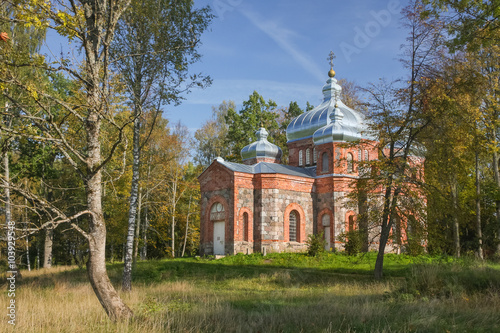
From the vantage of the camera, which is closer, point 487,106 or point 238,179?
point 487,106

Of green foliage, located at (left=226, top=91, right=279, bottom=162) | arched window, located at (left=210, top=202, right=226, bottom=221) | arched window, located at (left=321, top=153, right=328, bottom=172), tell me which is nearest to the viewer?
arched window, located at (left=210, top=202, right=226, bottom=221)

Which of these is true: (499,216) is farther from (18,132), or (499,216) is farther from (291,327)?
(18,132)

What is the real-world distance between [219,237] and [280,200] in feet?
14.2

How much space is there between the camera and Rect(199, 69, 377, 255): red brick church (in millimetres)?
28172

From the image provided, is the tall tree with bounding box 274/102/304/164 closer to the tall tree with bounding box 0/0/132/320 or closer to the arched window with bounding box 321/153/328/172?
the arched window with bounding box 321/153/328/172

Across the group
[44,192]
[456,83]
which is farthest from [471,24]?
[44,192]

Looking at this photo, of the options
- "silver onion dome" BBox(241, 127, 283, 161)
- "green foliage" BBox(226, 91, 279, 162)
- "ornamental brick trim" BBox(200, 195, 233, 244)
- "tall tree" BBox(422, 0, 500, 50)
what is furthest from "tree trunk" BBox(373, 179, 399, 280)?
"green foliage" BBox(226, 91, 279, 162)

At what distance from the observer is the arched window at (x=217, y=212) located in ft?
95.4

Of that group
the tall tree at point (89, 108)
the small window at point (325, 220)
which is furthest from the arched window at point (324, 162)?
the tall tree at point (89, 108)

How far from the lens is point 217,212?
1157 inches

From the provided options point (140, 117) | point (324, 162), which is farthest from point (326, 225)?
point (140, 117)

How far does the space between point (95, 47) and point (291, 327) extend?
20.5 ft

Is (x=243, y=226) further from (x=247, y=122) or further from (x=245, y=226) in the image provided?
(x=247, y=122)

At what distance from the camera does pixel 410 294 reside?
12.0 m
